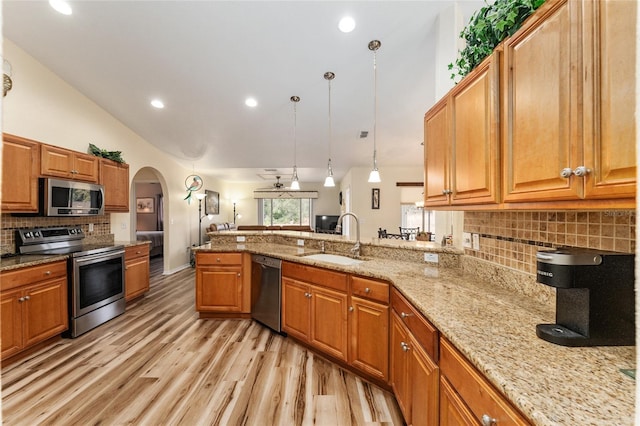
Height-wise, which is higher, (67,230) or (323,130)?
(323,130)

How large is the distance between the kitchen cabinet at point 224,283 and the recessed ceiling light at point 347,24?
8.19 ft

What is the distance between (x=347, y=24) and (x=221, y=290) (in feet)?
9.84

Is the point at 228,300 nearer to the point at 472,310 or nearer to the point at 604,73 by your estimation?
the point at 472,310

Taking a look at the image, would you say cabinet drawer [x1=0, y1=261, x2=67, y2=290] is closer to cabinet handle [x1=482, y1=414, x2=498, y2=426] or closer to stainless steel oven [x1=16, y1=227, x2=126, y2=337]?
stainless steel oven [x1=16, y1=227, x2=126, y2=337]

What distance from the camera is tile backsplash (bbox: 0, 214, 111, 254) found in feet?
9.46

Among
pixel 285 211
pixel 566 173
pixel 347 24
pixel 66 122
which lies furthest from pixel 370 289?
pixel 285 211

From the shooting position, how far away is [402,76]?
3.36 meters

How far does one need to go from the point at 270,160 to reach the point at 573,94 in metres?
5.42

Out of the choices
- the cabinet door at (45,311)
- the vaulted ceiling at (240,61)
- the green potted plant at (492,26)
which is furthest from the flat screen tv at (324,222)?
the green potted plant at (492,26)

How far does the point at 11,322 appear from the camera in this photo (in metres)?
2.39

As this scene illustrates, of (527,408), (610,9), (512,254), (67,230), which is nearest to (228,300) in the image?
(67,230)

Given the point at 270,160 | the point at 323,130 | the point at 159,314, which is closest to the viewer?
the point at 159,314

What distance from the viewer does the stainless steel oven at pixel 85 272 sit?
9.61ft

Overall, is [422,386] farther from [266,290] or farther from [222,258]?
[222,258]
